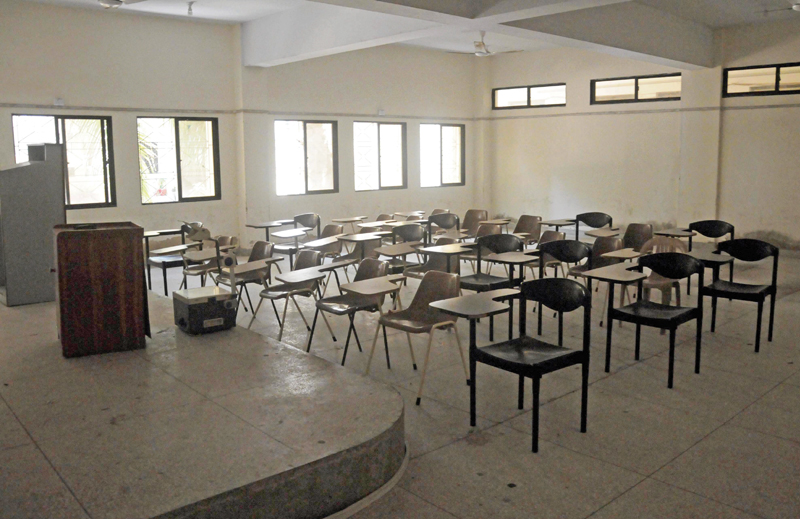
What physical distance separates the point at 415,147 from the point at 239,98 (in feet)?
13.7

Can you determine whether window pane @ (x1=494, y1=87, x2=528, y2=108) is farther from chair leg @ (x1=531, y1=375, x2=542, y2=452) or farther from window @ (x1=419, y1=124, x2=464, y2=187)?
chair leg @ (x1=531, y1=375, x2=542, y2=452)

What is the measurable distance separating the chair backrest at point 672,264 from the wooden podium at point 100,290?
3.94 metres

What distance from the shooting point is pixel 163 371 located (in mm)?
4637

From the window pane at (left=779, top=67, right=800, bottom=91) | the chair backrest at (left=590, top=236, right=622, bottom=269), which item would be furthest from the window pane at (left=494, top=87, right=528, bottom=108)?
the chair backrest at (left=590, top=236, right=622, bottom=269)

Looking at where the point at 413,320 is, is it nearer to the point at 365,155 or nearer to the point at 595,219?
the point at 595,219

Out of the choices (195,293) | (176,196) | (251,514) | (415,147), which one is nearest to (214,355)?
(195,293)

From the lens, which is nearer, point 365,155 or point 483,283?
point 483,283

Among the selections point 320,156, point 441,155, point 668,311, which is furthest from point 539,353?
point 441,155

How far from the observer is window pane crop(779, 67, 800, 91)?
36.7 ft

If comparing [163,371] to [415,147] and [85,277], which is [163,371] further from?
[415,147]

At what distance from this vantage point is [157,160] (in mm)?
11117

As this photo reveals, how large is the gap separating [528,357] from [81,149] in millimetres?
8696

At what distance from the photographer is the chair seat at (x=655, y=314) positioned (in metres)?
4.87

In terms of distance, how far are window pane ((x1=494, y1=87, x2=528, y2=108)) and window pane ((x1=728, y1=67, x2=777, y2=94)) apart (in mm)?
4203
